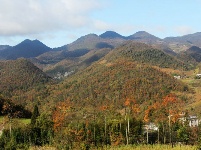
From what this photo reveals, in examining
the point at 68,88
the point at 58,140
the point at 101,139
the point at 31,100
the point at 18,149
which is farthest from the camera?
the point at 68,88

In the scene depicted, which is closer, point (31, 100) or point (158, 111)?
point (158, 111)

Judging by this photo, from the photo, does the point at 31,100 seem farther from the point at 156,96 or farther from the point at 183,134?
the point at 183,134

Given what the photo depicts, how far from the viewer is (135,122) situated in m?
60.4

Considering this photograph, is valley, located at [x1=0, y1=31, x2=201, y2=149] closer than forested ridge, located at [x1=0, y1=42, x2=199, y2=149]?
No

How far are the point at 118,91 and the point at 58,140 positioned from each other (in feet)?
410

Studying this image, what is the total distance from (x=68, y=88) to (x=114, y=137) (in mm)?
139953

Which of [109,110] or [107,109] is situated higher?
[107,109]

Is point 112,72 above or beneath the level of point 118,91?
above

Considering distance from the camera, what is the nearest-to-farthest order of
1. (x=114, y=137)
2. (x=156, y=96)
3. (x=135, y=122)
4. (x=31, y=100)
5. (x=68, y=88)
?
(x=114, y=137), (x=135, y=122), (x=156, y=96), (x=31, y=100), (x=68, y=88)

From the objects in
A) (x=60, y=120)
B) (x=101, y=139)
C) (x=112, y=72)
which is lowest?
(x=101, y=139)

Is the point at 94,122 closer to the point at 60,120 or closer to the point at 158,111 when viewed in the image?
the point at 60,120

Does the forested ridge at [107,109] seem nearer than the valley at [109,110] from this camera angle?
Yes

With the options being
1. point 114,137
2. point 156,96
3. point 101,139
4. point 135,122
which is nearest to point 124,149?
point 114,137

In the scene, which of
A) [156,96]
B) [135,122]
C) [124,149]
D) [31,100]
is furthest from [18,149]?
[31,100]
